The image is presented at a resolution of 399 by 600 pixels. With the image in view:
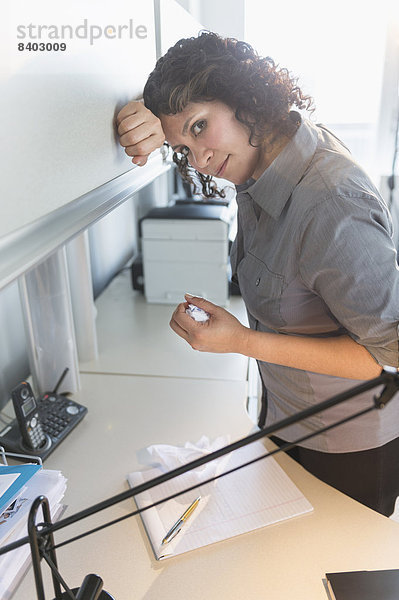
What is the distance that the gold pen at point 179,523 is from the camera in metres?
0.86

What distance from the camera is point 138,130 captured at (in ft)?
2.83

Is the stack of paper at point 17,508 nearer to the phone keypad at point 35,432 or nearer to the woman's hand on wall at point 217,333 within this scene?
the phone keypad at point 35,432

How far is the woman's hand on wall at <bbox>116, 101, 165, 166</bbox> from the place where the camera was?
2.79 ft

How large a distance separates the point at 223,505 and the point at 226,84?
732mm

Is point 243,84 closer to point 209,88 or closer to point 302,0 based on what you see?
point 209,88

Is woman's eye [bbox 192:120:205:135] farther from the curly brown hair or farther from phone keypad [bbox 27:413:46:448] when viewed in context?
phone keypad [bbox 27:413:46:448]

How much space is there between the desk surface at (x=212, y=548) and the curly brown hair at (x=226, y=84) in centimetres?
67

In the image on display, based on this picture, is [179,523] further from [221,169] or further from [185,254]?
[185,254]

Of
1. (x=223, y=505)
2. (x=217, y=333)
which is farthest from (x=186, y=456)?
(x=217, y=333)

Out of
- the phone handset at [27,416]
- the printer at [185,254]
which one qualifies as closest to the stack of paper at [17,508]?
the phone handset at [27,416]

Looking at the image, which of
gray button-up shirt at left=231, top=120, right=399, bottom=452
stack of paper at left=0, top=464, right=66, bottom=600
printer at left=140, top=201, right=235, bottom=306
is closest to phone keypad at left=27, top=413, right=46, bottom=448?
stack of paper at left=0, top=464, right=66, bottom=600

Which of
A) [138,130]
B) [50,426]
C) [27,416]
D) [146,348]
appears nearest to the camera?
[138,130]

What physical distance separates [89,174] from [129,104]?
0.61 ft

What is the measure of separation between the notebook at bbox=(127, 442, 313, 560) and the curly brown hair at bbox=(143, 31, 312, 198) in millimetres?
629
